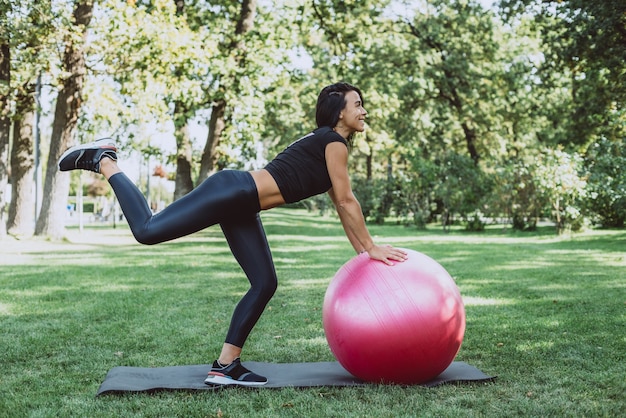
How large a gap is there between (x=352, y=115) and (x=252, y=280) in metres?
1.36

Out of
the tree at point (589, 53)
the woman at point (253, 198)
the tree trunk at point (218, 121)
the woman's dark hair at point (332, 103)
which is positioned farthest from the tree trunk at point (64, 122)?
the woman's dark hair at point (332, 103)

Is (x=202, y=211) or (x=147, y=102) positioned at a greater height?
(x=147, y=102)

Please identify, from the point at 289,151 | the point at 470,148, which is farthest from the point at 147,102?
the point at 470,148

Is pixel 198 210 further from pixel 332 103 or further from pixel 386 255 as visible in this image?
pixel 386 255

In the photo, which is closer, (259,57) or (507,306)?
(507,306)

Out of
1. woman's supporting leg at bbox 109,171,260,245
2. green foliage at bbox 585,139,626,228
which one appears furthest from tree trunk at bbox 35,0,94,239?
woman's supporting leg at bbox 109,171,260,245

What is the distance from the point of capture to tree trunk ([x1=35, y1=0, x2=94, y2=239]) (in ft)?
56.5

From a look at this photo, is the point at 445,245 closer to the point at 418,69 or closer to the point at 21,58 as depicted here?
the point at 21,58

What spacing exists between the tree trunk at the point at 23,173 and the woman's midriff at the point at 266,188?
16599 mm

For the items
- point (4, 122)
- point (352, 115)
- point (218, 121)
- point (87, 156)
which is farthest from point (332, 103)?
point (218, 121)

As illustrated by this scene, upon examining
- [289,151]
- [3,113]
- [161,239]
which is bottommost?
[161,239]

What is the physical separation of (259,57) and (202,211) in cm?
1570

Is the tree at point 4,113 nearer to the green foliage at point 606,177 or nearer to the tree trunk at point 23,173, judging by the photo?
the tree trunk at point 23,173

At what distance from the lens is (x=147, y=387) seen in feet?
14.5
